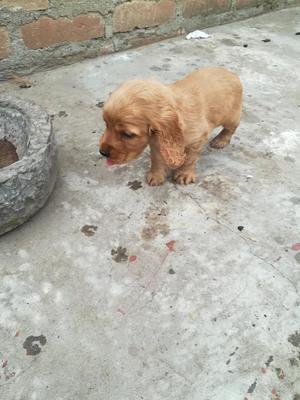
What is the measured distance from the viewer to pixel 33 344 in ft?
5.98

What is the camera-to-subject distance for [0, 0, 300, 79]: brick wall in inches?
136

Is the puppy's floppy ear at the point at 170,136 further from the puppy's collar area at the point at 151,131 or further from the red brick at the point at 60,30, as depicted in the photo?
the red brick at the point at 60,30

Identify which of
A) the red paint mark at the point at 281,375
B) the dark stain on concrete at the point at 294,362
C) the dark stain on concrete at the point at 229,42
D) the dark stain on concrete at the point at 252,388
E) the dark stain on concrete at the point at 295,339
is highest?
the dark stain on concrete at the point at 229,42

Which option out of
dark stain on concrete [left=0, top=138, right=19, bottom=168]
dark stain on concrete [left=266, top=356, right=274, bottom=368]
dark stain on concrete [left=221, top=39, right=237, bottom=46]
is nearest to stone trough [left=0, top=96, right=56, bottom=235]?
dark stain on concrete [left=0, top=138, right=19, bottom=168]

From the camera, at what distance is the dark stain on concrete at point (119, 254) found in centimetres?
219

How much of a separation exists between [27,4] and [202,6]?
7.00 feet

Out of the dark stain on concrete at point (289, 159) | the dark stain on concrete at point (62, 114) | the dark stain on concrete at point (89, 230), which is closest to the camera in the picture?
the dark stain on concrete at point (89, 230)

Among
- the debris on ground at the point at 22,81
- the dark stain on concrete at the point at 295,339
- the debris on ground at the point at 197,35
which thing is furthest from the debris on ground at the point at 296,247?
the debris on ground at the point at 197,35

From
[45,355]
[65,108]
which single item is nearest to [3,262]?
[45,355]

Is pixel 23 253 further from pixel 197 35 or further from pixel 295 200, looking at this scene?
pixel 197 35

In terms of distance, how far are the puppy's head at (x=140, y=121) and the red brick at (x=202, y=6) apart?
9.13 feet

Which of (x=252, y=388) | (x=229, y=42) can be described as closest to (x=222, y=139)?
(x=252, y=388)

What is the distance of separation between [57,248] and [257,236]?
1194mm

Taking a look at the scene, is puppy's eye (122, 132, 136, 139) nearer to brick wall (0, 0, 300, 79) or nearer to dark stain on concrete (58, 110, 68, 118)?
dark stain on concrete (58, 110, 68, 118)
